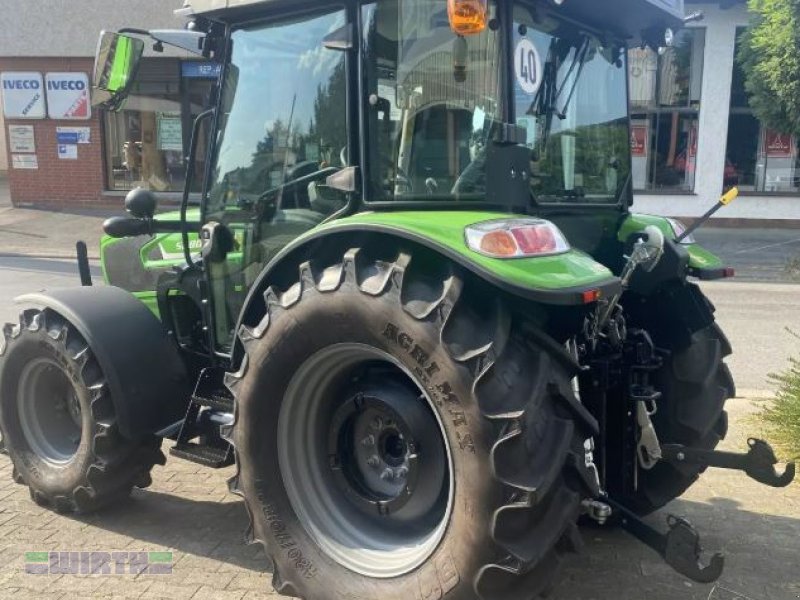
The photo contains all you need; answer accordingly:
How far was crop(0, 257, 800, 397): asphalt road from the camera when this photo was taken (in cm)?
684

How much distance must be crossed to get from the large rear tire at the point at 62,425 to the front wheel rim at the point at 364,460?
1.04 m

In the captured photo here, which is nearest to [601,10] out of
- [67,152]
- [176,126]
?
[176,126]

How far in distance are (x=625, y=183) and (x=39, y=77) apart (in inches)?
711

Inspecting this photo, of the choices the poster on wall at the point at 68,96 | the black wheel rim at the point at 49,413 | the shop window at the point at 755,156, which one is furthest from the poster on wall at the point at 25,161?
the black wheel rim at the point at 49,413

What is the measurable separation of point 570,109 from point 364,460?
66.2 inches

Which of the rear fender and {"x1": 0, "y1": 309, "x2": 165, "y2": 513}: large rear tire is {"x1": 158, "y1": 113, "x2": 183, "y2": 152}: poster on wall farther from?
the rear fender

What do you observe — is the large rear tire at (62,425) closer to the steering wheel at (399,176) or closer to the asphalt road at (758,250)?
the steering wheel at (399,176)

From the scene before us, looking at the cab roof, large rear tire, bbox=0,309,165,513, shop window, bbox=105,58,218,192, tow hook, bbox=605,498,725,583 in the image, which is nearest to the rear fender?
tow hook, bbox=605,498,725,583

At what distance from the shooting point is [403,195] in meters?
2.88

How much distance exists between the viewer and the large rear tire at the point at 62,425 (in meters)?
3.52

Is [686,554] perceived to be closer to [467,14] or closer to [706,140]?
[467,14]

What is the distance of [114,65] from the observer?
3443 millimetres

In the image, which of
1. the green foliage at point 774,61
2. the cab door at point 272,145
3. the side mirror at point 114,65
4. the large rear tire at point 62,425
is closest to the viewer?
the cab door at point 272,145

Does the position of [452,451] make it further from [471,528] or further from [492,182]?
[492,182]
